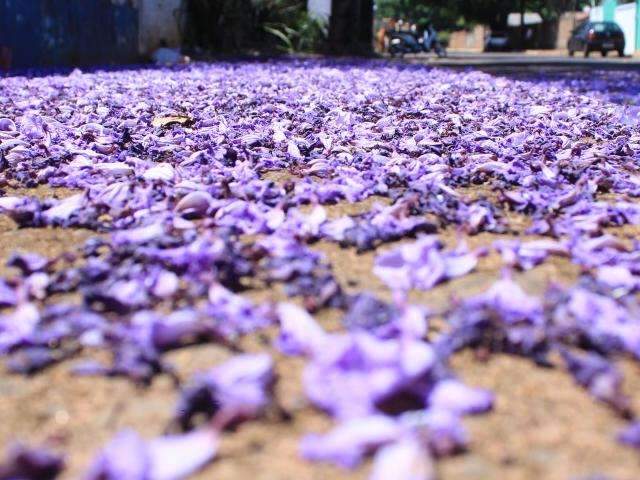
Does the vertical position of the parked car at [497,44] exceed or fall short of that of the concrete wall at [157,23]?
it exceeds it

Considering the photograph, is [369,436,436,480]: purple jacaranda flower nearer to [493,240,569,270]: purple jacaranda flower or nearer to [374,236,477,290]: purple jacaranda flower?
[374,236,477,290]: purple jacaranda flower

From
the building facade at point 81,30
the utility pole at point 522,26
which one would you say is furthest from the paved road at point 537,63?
the utility pole at point 522,26

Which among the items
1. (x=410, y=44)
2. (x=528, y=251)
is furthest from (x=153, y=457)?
(x=410, y=44)

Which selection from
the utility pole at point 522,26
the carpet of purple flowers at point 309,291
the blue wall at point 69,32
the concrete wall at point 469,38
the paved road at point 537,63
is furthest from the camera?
the concrete wall at point 469,38

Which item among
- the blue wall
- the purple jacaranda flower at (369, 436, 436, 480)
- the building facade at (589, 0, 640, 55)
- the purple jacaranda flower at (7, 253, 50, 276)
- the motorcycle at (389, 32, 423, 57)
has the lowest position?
the purple jacaranda flower at (369, 436, 436, 480)

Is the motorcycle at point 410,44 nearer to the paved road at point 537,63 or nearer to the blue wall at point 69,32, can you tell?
the paved road at point 537,63

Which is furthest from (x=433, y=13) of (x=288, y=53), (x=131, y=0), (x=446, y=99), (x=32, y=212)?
(x=32, y=212)

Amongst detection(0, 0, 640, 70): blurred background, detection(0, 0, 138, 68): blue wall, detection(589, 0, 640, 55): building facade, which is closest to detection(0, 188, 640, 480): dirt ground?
detection(0, 0, 640, 70): blurred background
